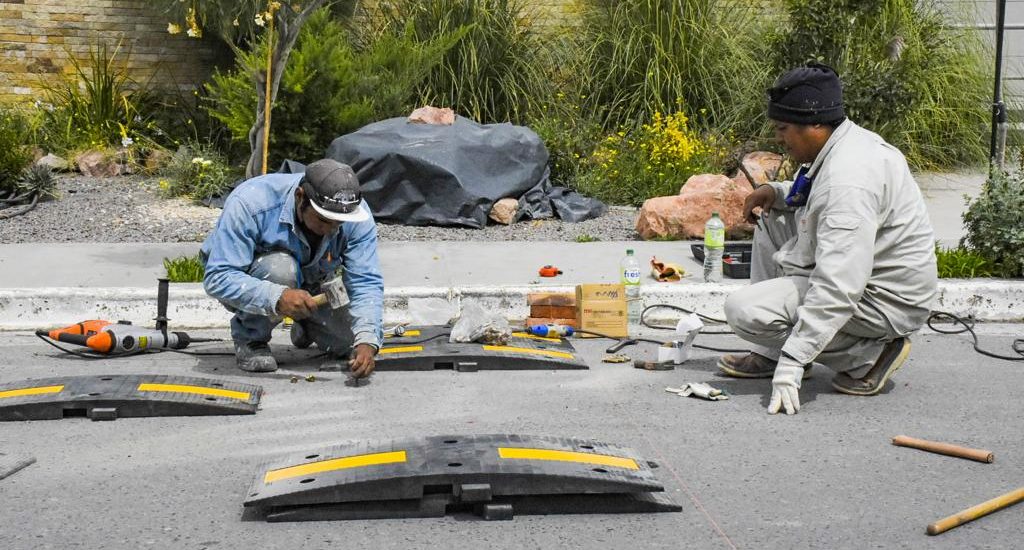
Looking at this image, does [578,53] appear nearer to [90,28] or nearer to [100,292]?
[90,28]

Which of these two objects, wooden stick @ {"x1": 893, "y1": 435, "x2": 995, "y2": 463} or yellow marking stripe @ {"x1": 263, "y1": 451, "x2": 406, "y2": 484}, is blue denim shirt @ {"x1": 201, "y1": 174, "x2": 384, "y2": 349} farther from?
wooden stick @ {"x1": 893, "y1": 435, "x2": 995, "y2": 463}

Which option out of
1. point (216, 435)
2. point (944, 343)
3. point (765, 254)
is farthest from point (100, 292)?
point (944, 343)

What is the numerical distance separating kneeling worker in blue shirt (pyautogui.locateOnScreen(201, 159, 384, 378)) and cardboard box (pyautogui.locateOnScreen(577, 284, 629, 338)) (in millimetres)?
1490

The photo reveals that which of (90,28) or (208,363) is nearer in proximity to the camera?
(208,363)

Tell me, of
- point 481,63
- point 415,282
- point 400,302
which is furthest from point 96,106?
point 400,302

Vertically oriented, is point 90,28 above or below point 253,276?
above

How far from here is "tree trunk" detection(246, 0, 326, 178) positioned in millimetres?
8117

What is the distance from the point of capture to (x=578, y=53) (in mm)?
12859

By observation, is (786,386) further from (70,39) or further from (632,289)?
(70,39)

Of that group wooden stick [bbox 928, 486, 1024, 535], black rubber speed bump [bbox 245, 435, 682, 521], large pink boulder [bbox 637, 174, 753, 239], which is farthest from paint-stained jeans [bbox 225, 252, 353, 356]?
large pink boulder [bbox 637, 174, 753, 239]

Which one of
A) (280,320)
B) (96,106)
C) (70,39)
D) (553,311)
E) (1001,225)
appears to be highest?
(70,39)

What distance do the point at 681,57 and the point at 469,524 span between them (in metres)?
9.35

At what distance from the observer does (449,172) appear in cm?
998

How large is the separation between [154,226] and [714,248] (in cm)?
465
